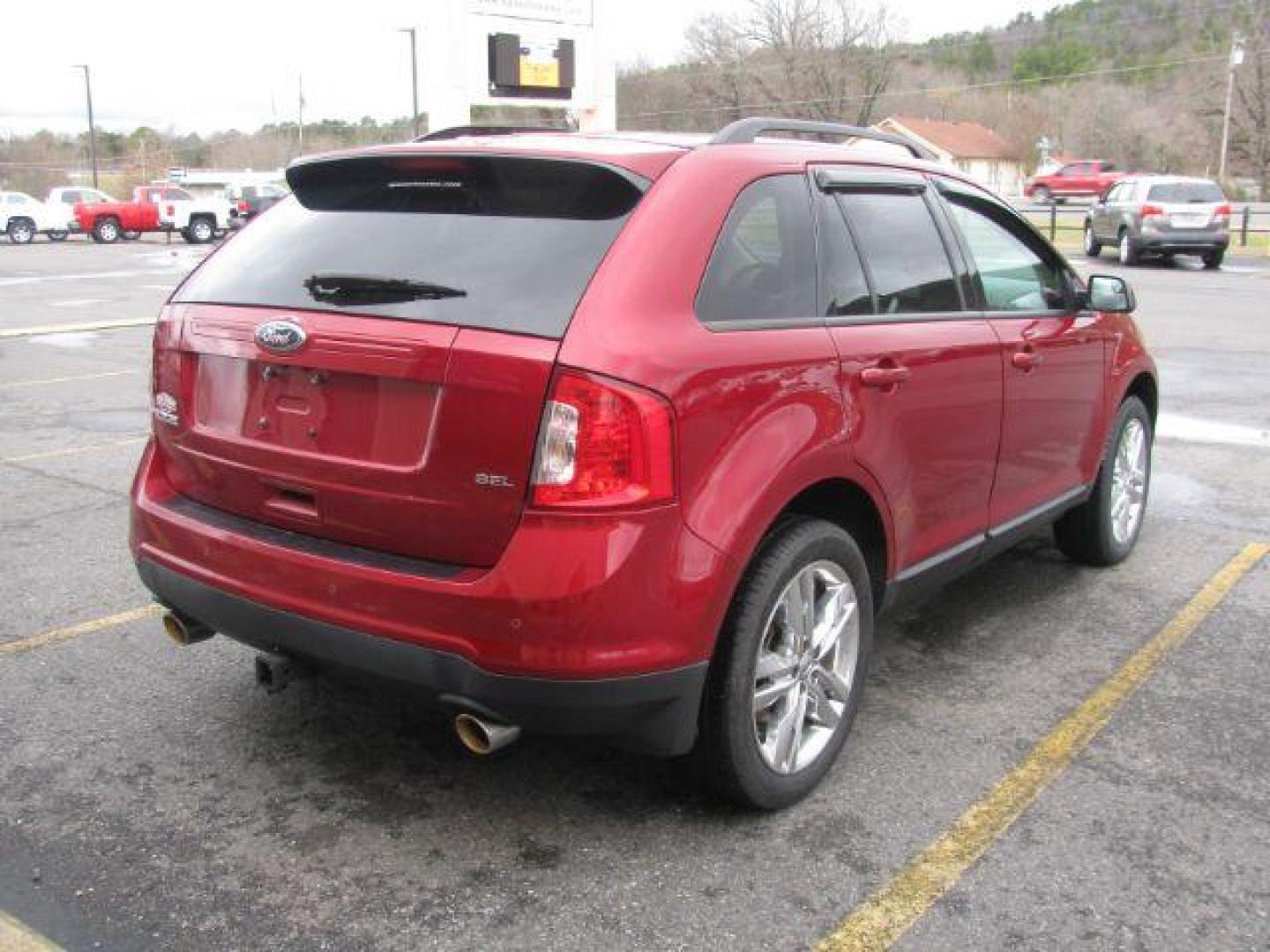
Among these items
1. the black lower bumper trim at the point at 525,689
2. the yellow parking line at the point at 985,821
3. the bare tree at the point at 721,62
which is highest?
the bare tree at the point at 721,62

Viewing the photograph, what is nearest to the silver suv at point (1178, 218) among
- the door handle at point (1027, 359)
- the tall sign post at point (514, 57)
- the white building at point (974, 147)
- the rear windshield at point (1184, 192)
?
the rear windshield at point (1184, 192)

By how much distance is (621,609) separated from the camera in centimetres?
264

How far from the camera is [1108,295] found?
15.4ft

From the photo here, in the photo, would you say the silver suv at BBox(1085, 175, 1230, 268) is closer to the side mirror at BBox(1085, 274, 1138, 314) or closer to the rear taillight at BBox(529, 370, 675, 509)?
the side mirror at BBox(1085, 274, 1138, 314)

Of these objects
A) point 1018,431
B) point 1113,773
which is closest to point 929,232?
point 1018,431

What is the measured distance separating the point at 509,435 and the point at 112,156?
114399 mm

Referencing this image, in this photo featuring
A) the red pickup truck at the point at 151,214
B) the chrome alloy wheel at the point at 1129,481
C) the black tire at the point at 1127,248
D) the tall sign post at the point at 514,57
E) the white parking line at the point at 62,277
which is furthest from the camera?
the red pickup truck at the point at 151,214

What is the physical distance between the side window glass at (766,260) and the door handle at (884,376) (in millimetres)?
228

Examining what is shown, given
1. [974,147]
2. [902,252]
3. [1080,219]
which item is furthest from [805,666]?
[974,147]

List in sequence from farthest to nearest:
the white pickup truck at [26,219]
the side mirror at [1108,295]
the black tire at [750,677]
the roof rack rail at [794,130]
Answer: the white pickup truck at [26,219] < the side mirror at [1108,295] < the roof rack rail at [794,130] < the black tire at [750,677]

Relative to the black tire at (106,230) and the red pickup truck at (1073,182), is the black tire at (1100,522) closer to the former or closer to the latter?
the black tire at (106,230)

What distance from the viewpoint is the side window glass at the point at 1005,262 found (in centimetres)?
416

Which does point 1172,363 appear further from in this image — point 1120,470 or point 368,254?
point 368,254

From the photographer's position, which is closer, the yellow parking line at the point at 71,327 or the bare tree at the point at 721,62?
the yellow parking line at the point at 71,327
